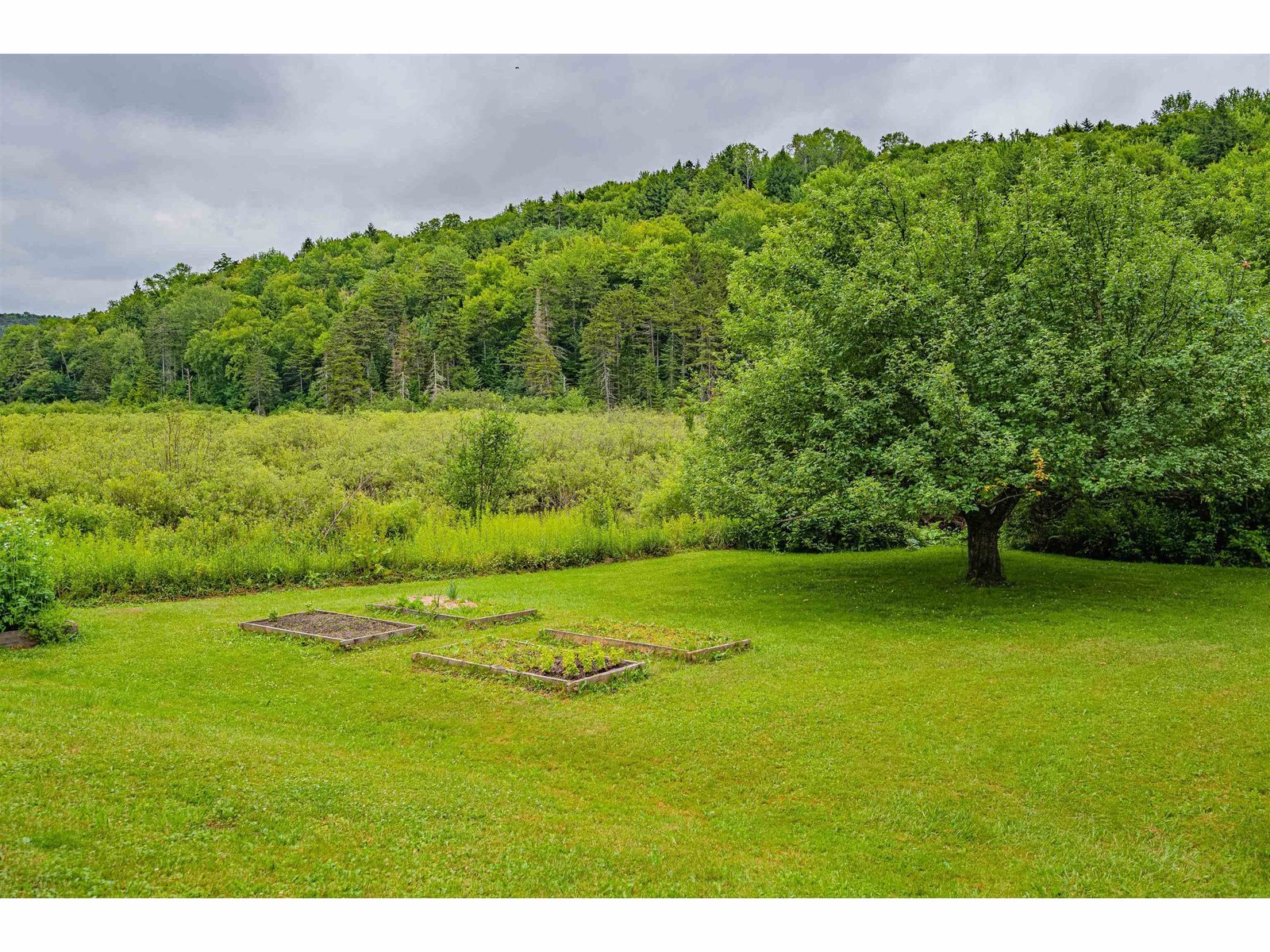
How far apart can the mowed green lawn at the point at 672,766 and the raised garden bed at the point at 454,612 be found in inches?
Result: 32.6

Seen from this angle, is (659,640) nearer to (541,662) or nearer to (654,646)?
(654,646)

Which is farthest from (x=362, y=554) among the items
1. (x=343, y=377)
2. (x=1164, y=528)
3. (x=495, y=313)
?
(x=495, y=313)

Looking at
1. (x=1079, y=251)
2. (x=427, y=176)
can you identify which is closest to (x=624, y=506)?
(x=427, y=176)

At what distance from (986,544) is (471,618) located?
29.4 ft

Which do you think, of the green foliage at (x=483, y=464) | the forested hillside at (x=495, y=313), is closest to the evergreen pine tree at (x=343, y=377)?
the forested hillside at (x=495, y=313)

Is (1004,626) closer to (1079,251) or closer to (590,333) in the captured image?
(1079,251)

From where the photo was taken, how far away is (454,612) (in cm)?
1248

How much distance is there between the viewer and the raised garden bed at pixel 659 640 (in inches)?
400

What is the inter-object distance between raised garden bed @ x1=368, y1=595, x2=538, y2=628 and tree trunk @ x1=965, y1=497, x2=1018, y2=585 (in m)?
7.82

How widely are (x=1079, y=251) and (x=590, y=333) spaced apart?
1944 inches

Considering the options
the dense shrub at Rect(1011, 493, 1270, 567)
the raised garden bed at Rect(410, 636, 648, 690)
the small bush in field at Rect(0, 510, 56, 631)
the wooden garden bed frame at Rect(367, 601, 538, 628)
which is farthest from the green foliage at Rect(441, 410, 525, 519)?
the dense shrub at Rect(1011, 493, 1270, 567)

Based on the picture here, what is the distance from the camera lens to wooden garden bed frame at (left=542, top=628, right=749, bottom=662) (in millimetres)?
10055

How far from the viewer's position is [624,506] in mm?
24422

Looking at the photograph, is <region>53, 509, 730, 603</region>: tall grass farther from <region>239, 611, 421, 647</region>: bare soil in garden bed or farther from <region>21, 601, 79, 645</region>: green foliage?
<region>239, 611, 421, 647</region>: bare soil in garden bed
